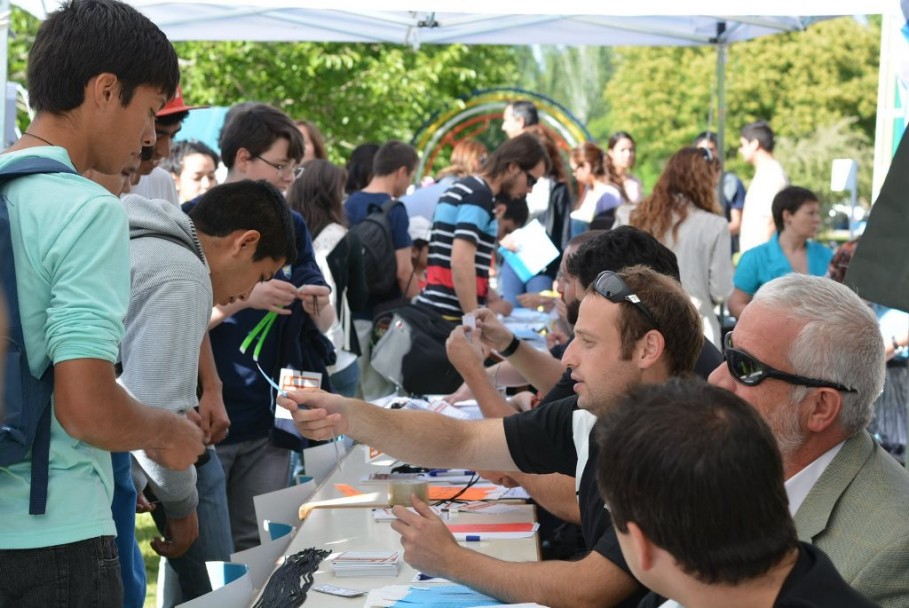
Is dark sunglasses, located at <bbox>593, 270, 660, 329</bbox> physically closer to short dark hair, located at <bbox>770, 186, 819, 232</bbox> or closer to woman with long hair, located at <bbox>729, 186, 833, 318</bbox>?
woman with long hair, located at <bbox>729, 186, 833, 318</bbox>

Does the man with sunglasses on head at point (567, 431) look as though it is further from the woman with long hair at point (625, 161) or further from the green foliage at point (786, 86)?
the green foliage at point (786, 86)

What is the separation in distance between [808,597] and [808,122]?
133ft

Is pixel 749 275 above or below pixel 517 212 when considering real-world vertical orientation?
below

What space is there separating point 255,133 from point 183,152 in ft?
7.94

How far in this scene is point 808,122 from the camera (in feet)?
130

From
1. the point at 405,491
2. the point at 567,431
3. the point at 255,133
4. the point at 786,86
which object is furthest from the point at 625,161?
the point at 786,86

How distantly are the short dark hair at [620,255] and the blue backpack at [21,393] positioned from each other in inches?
74.1

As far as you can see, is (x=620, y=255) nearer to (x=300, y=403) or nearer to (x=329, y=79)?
(x=300, y=403)

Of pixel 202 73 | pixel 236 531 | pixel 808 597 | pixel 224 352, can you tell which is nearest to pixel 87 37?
pixel 808 597

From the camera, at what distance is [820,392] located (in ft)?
7.72

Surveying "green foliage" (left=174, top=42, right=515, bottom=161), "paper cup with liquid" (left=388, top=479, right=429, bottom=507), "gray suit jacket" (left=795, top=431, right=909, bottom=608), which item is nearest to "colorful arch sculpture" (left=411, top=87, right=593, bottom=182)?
"green foliage" (left=174, top=42, right=515, bottom=161)

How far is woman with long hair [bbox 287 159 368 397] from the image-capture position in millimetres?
5547

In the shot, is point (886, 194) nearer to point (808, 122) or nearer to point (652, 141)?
point (808, 122)

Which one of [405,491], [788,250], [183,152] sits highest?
[183,152]
